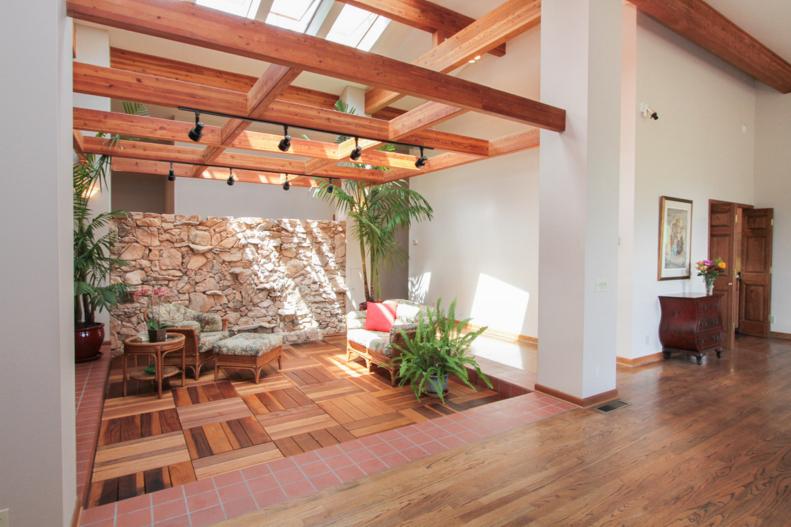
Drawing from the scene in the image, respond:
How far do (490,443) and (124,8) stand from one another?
317 cm

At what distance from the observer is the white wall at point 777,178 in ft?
21.8

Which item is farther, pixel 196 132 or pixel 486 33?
pixel 486 33

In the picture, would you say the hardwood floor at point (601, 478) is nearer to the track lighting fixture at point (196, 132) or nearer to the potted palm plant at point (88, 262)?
the track lighting fixture at point (196, 132)

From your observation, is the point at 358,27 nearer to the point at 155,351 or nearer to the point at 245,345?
the point at 245,345

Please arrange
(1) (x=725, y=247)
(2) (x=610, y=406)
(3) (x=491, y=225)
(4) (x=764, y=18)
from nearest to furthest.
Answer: (2) (x=610, y=406) → (4) (x=764, y=18) → (1) (x=725, y=247) → (3) (x=491, y=225)

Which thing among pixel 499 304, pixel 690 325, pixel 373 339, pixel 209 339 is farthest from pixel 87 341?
pixel 690 325

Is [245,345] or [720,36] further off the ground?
[720,36]

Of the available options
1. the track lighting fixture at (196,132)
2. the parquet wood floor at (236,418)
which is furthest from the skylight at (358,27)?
the parquet wood floor at (236,418)

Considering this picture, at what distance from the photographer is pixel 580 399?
3.61 meters

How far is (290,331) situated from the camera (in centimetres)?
676

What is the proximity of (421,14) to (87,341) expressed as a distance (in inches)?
218

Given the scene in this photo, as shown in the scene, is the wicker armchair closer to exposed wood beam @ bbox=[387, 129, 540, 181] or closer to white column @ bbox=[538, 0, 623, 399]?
exposed wood beam @ bbox=[387, 129, 540, 181]

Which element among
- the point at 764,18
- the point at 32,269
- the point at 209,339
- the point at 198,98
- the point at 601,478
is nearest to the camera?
the point at 32,269

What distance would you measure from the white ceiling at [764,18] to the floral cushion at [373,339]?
17.7ft
